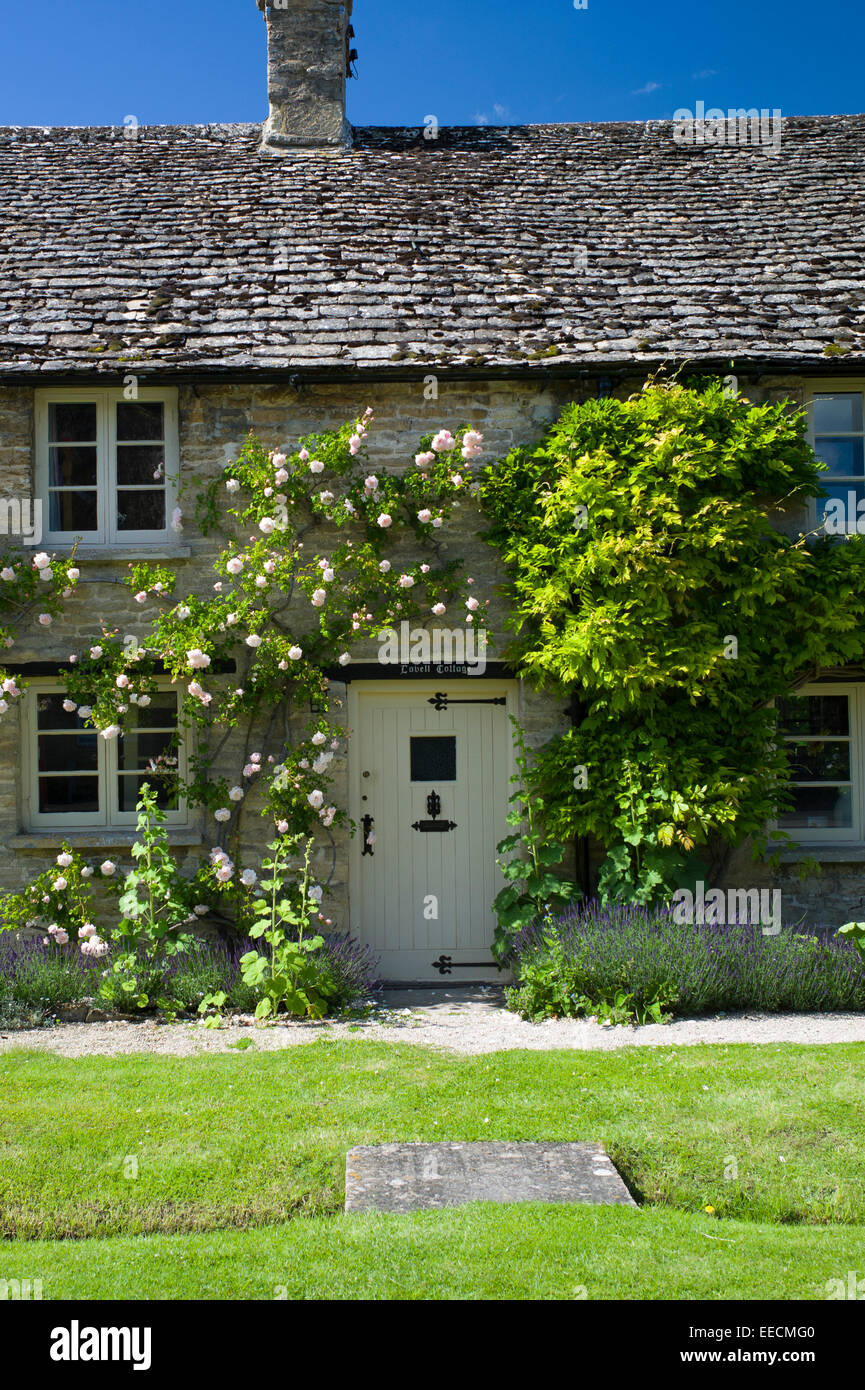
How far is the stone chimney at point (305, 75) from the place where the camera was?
11.3 metres

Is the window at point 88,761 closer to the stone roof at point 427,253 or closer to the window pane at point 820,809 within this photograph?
the stone roof at point 427,253

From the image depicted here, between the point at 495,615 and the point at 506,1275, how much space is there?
221 inches

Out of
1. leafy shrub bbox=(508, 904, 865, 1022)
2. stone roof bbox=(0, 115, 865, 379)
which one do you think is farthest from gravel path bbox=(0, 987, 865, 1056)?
stone roof bbox=(0, 115, 865, 379)

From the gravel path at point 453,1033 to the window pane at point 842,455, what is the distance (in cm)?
460

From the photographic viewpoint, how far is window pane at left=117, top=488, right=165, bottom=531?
8.55 m

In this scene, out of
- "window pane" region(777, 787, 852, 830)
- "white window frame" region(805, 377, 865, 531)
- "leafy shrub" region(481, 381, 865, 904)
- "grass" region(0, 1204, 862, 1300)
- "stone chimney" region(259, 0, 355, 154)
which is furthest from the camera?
"stone chimney" region(259, 0, 355, 154)

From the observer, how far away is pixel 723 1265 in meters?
3.49

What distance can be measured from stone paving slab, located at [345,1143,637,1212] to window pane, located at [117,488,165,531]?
5.72m

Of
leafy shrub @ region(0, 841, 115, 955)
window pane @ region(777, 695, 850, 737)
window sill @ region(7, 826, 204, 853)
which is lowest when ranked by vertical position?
leafy shrub @ region(0, 841, 115, 955)

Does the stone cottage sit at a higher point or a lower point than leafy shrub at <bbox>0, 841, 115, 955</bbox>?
higher

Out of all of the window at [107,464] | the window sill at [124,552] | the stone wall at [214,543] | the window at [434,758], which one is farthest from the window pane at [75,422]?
the window at [434,758]

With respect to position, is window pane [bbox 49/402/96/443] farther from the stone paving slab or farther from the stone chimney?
the stone paving slab

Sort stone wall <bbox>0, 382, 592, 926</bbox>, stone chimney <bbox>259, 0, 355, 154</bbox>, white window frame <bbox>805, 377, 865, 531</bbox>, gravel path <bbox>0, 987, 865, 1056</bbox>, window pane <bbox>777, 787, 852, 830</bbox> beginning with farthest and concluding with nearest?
stone chimney <bbox>259, 0, 355, 154</bbox> < white window frame <bbox>805, 377, 865, 531</bbox> < window pane <bbox>777, 787, 852, 830</bbox> < stone wall <bbox>0, 382, 592, 926</bbox> < gravel path <bbox>0, 987, 865, 1056</bbox>

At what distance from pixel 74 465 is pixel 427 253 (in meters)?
3.86
